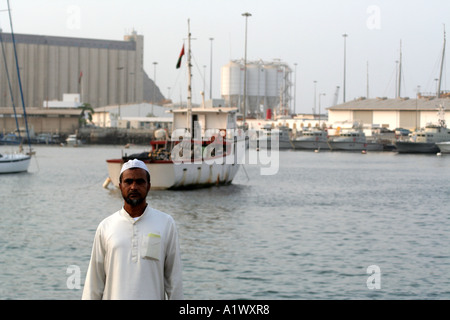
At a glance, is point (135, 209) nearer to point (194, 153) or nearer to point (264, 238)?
point (264, 238)

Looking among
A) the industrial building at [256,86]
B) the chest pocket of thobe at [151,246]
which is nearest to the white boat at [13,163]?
the chest pocket of thobe at [151,246]

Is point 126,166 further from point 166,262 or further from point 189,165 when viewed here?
point 189,165

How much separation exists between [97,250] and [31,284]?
1252 cm

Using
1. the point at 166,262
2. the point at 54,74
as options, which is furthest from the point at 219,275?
the point at 54,74

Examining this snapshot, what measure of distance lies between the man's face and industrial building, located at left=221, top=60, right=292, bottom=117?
18260 cm

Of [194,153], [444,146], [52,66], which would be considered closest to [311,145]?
[444,146]

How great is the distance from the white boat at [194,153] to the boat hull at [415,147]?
6322 cm

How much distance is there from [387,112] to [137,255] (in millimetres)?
138726

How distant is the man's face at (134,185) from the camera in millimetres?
6395

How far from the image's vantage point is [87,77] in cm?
19912

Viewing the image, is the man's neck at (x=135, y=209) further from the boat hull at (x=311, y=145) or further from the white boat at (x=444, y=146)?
the boat hull at (x=311, y=145)

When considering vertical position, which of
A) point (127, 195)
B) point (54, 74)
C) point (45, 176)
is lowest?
A: point (45, 176)

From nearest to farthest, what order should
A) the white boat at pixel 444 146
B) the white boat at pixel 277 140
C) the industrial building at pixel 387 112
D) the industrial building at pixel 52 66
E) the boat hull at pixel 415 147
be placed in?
1. the white boat at pixel 444 146
2. the boat hull at pixel 415 147
3. the white boat at pixel 277 140
4. the industrial building at pixel 387 112
5. the industrial building at pixel 52 66

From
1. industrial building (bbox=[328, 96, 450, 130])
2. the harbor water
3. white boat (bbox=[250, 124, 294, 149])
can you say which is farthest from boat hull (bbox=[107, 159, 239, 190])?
industrial building (bbox=[328, 96, 450, 130])
